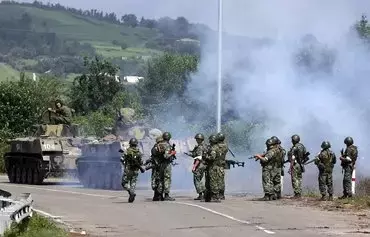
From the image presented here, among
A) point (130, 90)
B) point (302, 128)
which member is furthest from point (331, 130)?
point (130, 90)

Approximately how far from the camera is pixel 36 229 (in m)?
16.3

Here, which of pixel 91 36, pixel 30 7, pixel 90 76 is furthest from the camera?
pixel 30 7

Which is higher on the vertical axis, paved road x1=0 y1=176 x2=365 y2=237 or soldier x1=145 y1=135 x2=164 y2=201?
soldier x1=145 y1=135 x2=164 y2=201

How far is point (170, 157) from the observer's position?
24.9 meters

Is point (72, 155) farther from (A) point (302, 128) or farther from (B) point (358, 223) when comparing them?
(B) point (358, 223)

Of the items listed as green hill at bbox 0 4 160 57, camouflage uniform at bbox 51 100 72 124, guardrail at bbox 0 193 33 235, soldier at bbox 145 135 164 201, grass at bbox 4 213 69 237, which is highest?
green hill at bbox 0 4 160 57

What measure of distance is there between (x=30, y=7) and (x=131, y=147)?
→ 15323cm

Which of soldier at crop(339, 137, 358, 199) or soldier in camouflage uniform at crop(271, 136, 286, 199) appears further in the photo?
soldier in camouflage uniform at crop(271, 136, 286, 199)

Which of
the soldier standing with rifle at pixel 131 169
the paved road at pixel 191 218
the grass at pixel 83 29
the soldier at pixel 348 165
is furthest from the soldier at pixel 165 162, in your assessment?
the grass at pixel 83 29

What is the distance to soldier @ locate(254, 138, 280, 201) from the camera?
25.2 metres

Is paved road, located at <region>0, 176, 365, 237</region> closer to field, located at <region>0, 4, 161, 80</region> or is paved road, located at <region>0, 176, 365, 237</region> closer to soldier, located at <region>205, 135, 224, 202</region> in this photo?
soldier, located at <region>205, 135, 224, 202</region>

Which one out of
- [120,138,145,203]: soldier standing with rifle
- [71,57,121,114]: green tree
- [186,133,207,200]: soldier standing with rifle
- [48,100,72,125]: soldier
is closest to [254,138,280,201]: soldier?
[186,133,207,200]: soldier standing with rifle

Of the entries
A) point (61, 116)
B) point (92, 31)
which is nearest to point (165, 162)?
point (61, 116)

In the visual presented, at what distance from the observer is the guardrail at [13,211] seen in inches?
570
